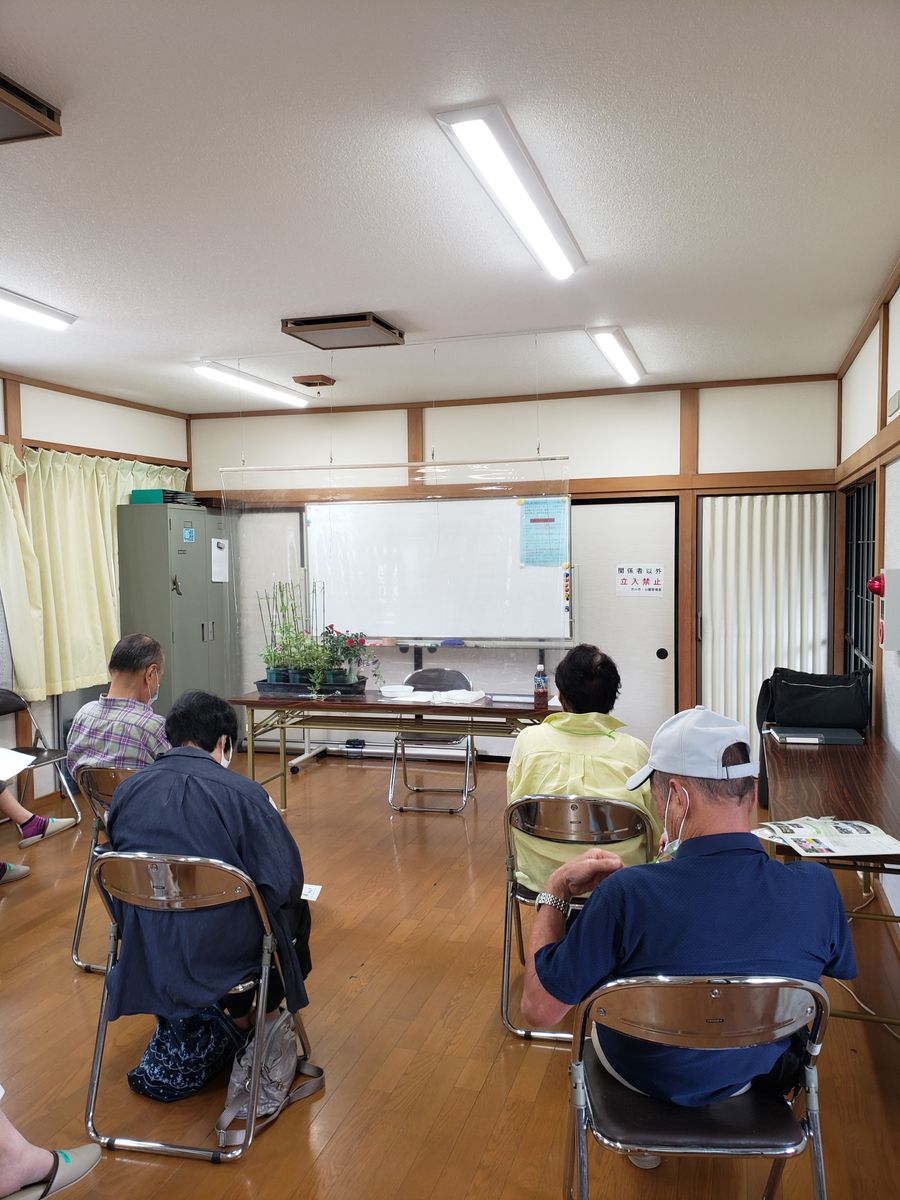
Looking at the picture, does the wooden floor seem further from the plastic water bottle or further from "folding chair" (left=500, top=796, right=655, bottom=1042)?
the plastic water bottle

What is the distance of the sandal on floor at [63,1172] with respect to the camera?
78.6 inches

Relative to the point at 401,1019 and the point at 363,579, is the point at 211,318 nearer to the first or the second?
the point at 363,579

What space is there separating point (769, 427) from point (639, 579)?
4.30 feet

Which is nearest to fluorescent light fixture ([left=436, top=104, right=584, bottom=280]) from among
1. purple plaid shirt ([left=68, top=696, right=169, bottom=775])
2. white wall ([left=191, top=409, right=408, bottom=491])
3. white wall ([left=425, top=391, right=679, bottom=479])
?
purple plaid shirt ([left=68, top=696, right=169, bottom=775])

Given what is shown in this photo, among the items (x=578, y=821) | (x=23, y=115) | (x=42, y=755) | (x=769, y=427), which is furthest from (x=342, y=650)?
(x=23, y=115)

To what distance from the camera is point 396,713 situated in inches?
197

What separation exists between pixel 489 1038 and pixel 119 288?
10.7 feet

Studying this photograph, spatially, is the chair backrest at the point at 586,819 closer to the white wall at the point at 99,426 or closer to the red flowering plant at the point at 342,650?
the red flowering plant at the point at 342,650

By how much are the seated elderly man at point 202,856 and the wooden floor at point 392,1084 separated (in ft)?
1.22

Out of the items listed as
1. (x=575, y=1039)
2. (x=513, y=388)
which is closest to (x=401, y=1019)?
(x=575, y=1039)

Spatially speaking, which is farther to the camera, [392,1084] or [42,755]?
[42,755]

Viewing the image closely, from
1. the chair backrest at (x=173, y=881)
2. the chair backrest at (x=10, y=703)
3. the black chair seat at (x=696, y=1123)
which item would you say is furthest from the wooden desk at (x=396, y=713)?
the black chair seat at (x=696, y=1123)

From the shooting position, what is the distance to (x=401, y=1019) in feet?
9.44

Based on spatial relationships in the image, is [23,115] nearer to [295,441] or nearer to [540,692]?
[540,692]
